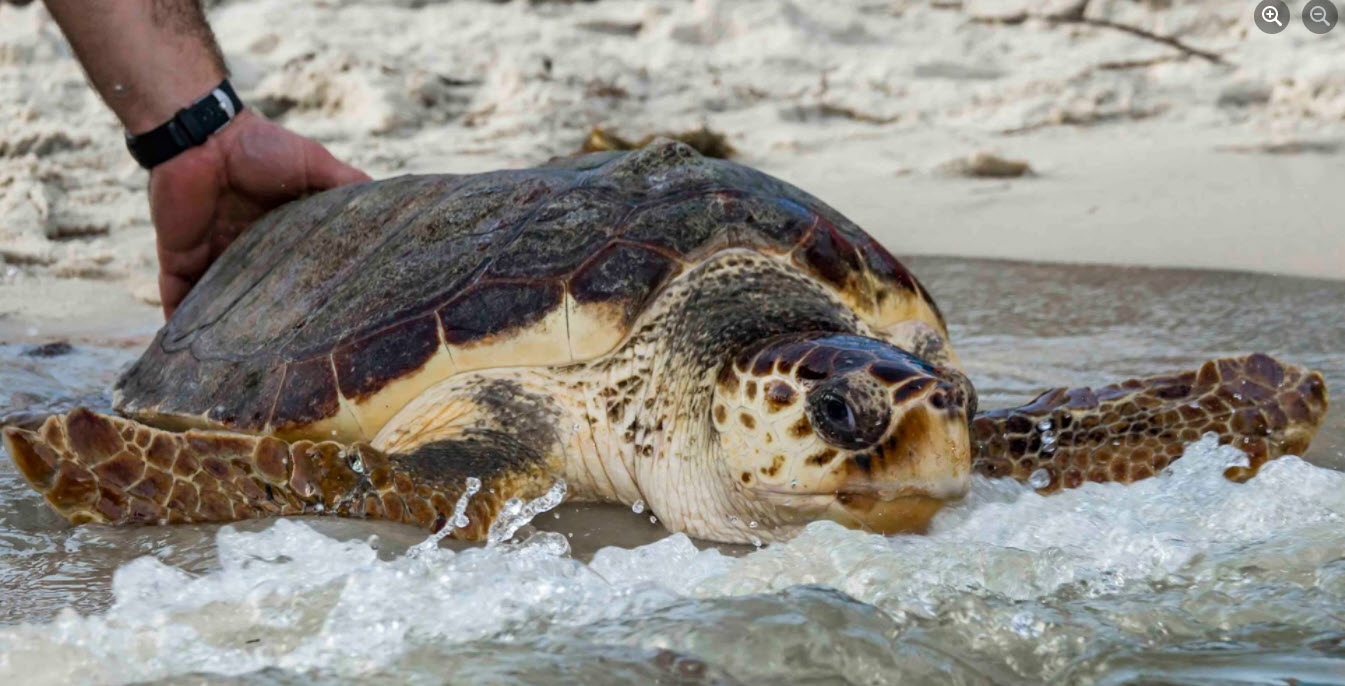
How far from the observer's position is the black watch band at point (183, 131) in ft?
12.1

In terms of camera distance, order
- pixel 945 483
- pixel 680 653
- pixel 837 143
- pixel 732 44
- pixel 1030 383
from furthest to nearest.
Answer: pixel 732 44 → pixel 837 143 → pixel 1030 383 → pixel 945 483 → pixel 680 653

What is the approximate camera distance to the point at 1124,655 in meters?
1.74

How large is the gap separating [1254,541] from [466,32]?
667 centimetres

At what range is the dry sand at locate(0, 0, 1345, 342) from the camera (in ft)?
16.9

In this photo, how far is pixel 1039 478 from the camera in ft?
8.63

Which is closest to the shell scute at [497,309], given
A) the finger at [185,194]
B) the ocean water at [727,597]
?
the ocean water at [727,597]

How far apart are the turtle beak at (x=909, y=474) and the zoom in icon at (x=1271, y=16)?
616 cm

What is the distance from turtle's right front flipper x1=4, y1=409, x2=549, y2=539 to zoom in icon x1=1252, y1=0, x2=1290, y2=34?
635 cm

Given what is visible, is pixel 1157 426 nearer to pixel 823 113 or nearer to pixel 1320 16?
pixel 823 113

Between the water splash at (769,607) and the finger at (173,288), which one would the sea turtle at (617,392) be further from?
the finger at (173,288)

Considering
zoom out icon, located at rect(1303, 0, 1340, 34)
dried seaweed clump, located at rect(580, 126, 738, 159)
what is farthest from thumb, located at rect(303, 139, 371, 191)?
zoom out icon, located at rect(1303, 0, 1340, 34)

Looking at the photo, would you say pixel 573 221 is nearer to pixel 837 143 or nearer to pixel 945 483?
pixel 945 483

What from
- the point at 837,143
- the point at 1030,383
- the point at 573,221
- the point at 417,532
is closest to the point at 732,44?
the point at 837,143

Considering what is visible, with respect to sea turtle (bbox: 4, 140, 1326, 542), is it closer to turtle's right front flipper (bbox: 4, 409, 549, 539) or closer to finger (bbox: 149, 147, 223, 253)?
turtle's right front flipper (bbox: 4, 409, 549, 539)
